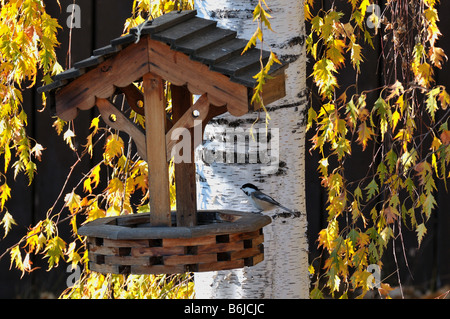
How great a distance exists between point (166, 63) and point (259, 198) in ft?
1.19

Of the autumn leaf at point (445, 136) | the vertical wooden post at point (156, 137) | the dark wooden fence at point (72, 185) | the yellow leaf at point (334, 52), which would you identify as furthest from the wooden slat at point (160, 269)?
the dark wooden fence at point (72, 185)

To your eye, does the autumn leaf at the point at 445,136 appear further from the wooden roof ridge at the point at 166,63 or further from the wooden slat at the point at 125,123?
the wooden slat at the point at 125,123

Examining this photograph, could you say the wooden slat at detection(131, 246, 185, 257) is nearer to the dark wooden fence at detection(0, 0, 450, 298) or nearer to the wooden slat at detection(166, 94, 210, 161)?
the wooden slat at detection(166, 94, 210, 161)

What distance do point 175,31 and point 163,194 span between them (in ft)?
0.97

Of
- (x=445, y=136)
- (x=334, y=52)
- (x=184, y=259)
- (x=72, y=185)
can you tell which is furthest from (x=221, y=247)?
(x=72, y=185)

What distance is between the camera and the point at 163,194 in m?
1.39

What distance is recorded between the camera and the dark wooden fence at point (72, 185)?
8.57 ft

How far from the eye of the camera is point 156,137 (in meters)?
1.38

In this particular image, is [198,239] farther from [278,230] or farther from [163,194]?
[278,230]

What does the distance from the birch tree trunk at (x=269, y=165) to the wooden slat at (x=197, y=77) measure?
28cm

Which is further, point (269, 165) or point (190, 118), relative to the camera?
A: point (269, 165)

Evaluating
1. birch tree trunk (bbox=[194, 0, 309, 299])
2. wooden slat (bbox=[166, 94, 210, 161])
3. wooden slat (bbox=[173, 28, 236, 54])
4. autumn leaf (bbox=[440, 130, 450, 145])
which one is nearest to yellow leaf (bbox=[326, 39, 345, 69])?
birch tree trunk (bbox=[194, 0, 309, 299])

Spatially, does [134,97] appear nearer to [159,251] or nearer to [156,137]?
[156,137]

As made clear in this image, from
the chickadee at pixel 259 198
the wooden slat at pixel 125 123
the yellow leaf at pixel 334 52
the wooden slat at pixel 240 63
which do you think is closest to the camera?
the wooden slat at pixel 240 63
